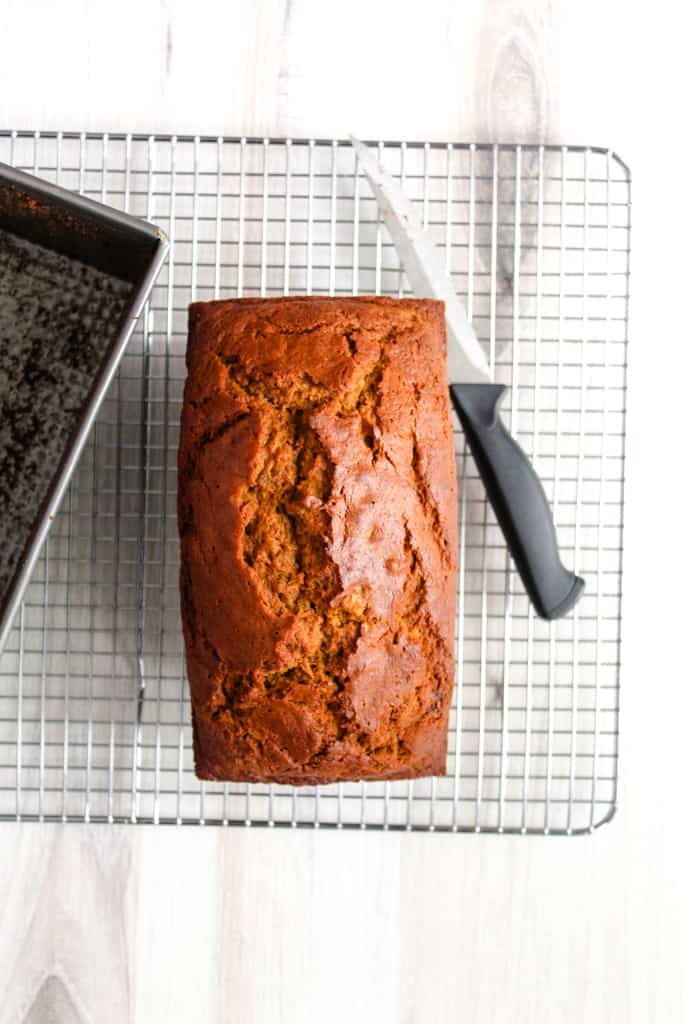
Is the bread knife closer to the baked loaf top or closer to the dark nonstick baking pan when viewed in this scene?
the baked loaf top

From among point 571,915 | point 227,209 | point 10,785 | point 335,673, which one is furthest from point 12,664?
point 571,915

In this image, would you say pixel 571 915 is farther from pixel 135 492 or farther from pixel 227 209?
pixel 227 209

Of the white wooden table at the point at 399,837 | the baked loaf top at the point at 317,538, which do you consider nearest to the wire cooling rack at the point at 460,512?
the white wooden table at the point at 399,837

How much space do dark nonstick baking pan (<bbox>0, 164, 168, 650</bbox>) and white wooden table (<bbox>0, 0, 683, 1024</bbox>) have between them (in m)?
0.22

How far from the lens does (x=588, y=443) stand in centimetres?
114

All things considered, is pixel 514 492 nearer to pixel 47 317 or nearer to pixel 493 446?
pixel 493 446

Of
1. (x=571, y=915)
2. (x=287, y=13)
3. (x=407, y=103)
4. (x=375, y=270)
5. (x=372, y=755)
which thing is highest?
(x=287, y=13)

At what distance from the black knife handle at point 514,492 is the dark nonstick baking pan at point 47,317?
1.22 feet

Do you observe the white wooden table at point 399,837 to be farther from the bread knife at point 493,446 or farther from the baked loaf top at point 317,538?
the baked loaf top at point 317,538

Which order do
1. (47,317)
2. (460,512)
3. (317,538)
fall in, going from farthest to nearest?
(460,512), (47,317), (317,538)

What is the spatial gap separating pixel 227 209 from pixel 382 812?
72cm

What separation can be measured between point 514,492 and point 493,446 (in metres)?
0.05

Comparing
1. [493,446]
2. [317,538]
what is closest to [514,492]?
[493,446]

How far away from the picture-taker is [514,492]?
105 cm
